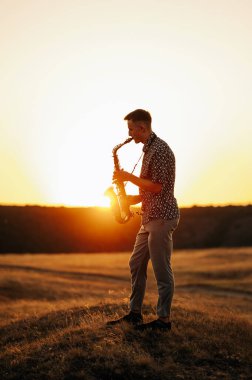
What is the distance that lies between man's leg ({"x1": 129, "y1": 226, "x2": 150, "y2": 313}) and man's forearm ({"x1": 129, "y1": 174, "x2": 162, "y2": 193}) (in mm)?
796

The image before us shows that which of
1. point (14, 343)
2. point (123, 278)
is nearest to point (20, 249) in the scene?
point (123, 278)

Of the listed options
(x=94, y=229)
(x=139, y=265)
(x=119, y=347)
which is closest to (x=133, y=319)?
(x=139, y=265)

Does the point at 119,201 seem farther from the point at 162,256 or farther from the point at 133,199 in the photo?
the point at 162,256

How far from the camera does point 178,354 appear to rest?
8.75m

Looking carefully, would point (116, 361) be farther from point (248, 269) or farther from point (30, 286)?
point (248, 269)

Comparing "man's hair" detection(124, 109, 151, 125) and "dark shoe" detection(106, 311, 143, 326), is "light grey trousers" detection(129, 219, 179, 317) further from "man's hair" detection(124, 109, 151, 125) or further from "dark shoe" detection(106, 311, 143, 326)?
"man's hair" detection(124, 109, 151, 125)

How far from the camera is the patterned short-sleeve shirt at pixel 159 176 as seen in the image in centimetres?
915

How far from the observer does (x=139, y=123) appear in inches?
361

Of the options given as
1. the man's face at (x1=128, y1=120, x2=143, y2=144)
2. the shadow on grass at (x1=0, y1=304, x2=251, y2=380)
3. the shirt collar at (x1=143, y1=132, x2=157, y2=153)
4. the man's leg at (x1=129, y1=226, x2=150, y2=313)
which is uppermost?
the man's face at (x1=128, y1=120, x2=143, y2=144)

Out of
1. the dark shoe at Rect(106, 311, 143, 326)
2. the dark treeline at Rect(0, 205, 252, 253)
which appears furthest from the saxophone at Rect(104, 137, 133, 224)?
the dark treeline at Rect(0, 205, 252, 253)

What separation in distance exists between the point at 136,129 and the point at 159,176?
0.81 meters

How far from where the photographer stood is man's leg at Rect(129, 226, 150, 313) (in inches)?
377

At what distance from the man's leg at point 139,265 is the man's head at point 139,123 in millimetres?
1492

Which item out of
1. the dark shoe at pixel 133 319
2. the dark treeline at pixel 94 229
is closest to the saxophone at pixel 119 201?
the dark shoe at pixel 133 319
